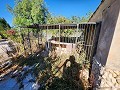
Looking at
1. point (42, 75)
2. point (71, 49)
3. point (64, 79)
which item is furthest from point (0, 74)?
point (71, 49)

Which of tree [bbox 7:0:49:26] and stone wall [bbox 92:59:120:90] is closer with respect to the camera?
stone wall [bbox 92:59:120:90]

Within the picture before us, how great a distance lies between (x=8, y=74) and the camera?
9.15 m

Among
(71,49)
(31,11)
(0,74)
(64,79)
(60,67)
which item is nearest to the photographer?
(64,79)

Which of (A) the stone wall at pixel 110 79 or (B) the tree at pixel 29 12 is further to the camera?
(B) the tree at pixel 29 12

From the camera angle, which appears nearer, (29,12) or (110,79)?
(110,79)

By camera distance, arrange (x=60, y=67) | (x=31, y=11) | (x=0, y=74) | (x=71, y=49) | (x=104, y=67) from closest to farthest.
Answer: (x=104, y=67), (x=60, y=67), (x=0, y=74), (x=71, y=49), (x=31, y=11)

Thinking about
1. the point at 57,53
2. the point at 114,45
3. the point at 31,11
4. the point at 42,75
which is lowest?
the point at 42,75

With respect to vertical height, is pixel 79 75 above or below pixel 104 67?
below

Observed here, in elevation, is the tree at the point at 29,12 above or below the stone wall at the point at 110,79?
above

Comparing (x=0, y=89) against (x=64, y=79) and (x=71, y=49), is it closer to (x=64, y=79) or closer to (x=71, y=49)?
(x=64, y=79)

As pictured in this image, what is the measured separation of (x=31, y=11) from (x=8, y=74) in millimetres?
17025

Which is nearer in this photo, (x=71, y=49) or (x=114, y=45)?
(x=114, y=45)

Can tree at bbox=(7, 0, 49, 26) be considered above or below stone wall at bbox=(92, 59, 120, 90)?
above

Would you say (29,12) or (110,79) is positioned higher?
(29,12)
